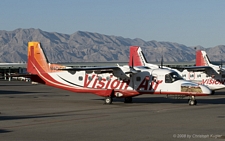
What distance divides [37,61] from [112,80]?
20.6 ft

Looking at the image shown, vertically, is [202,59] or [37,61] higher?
[202,59]

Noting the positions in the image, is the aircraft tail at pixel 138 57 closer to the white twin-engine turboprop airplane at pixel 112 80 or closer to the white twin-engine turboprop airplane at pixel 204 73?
the white twin-engine turboprop airplane at pixel 204 73

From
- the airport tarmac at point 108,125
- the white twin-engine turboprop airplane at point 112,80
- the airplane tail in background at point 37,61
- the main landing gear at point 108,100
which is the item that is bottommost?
the airport tarmac at point 108,125

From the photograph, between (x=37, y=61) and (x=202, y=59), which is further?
(x=202, y=59)

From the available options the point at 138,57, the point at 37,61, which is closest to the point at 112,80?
the point at 37,61

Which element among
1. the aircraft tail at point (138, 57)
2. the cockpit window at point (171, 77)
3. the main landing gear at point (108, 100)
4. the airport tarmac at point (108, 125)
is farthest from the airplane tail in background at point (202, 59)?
the airport tarmac at point (108, 125)

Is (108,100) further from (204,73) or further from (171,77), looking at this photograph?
(204,73)

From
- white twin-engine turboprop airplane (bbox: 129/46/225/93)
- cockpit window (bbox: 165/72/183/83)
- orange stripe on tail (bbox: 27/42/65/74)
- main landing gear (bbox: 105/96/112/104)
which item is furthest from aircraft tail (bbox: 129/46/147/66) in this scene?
cockpit window (bbox: 165/72/183/83)

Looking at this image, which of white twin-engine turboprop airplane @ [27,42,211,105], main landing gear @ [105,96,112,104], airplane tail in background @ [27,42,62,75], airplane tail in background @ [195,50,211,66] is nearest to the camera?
white twin-engine turboprop airplane @ [27,42,211,105]

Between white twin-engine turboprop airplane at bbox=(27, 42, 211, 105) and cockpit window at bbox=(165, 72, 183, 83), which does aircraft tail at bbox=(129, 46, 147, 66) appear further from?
cockpit window at bbox=(165, 72, 183, 83)

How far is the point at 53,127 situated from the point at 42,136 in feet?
8.62

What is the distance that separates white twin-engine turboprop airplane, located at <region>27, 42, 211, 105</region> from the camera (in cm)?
3412

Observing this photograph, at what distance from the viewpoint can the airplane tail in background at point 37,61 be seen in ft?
125

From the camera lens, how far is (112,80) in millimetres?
36094
